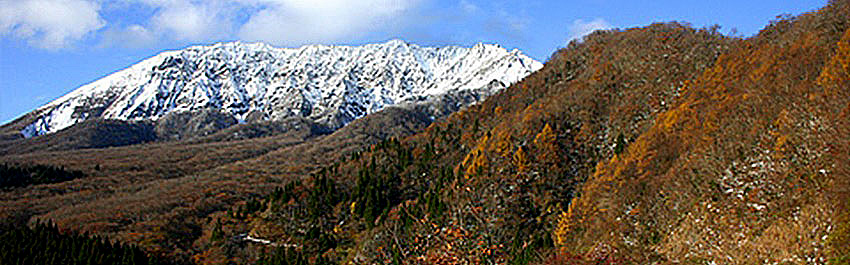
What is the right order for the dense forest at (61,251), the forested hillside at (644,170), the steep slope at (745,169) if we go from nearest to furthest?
the steep slope at (745,169)
the forested hillside at (644,170)
the dense forest at (61,251)

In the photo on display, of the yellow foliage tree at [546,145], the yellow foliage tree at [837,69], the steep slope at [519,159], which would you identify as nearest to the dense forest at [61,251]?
the steep slope at [519,159]

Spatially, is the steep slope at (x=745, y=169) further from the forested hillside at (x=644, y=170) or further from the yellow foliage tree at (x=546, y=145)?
the yellow foliage tree at (x=546, y=145)

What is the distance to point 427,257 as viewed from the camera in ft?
66.7

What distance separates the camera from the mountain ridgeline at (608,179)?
2806 cm

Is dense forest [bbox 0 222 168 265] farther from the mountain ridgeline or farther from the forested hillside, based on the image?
the forested hillside

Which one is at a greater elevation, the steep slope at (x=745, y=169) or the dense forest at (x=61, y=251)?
the steep slope at (x=745, y=169)

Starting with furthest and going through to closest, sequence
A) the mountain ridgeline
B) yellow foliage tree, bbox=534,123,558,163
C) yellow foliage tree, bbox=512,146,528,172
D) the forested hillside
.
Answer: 1. yellow foliage tree, bbox=512,146,528,172
2. yellow foliage tree, bbox=534,123,558,163
3. the mountain ridgeline
4. the forested hillside

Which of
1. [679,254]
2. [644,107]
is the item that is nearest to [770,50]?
[644,107]

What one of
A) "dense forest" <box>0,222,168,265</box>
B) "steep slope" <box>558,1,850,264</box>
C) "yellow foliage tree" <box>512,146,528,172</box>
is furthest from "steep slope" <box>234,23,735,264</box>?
"dense forest" <box>0,222,168,265</box>

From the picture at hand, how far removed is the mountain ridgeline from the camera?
28062mm

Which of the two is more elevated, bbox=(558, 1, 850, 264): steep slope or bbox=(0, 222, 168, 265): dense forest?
bbox=(558, 1, 850, 264): steep slope

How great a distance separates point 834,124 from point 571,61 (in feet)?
246

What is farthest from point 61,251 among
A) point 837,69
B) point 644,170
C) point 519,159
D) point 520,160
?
point 837,69

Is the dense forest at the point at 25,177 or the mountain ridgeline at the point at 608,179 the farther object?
the dense forest at the point at 25,177
